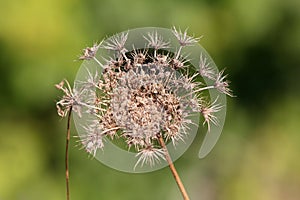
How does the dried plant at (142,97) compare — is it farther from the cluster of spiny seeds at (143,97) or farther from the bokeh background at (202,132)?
the bokeh background at (202,132)

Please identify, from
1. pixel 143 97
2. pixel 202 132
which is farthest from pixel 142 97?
pixel 202 132

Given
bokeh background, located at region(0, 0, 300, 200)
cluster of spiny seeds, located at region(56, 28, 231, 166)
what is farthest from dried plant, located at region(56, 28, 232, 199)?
bokeh background, located at region(0, 0, 300, 200)

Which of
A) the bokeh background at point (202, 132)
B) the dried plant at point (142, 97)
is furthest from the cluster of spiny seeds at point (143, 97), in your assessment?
the bokeh background at point (202, 132)

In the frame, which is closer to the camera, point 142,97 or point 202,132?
point 142,97

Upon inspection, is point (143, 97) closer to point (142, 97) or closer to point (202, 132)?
point (142, 97)

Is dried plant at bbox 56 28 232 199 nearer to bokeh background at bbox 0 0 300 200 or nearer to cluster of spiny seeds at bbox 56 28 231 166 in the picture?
cluster of spiny seeds at bbox 56 28 231 166

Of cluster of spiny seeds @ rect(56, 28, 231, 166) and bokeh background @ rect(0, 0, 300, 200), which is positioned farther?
bokeh background @ rect(0, 0, 300, 200)

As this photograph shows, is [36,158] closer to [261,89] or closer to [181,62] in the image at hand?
[261,89]
